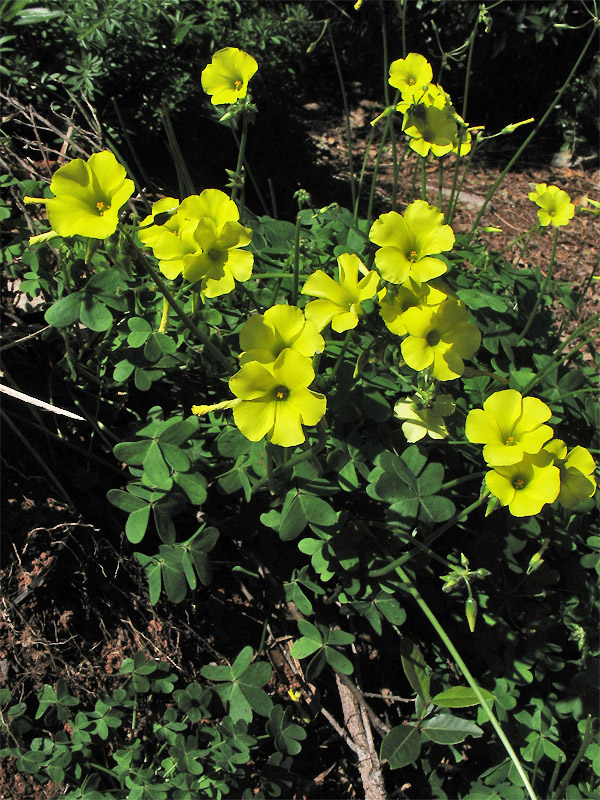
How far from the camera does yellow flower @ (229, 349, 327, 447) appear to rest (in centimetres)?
118

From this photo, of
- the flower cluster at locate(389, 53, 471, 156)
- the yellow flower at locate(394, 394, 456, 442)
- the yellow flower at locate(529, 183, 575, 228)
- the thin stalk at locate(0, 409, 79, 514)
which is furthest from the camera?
the yellow flower at locate(529, 183, 575, 228)

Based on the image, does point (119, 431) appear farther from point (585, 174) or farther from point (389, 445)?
point (585, 174)

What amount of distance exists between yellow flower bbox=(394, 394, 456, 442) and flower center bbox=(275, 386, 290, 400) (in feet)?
1.06

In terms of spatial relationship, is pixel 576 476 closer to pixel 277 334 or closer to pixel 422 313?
pixel 422 313

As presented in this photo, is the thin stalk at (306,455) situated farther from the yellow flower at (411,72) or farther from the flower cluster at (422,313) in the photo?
the yellow flower at (411,72)

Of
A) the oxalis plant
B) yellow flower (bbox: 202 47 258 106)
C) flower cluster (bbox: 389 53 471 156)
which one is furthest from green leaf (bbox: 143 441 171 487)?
flower cluster (bbox: 389 53 471 156)

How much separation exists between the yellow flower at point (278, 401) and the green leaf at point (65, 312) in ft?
1.87

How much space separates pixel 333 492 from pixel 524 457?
0.48 m

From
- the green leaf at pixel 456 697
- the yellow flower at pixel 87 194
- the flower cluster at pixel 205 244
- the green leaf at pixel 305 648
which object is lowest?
the green leaf at pixel 456 697

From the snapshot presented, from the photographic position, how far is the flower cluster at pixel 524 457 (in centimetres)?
124

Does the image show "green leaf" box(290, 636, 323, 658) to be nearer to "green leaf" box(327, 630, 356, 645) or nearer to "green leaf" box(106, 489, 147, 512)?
"green leaf" box(327, 630, 356, 645)

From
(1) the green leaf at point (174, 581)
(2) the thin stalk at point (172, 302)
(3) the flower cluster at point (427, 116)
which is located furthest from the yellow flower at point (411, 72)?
(1) the green leaf at point (174, 581)

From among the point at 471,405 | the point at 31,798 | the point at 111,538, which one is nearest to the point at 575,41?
the point at 471,405

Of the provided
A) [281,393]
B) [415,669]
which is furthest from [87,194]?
[415,669]
